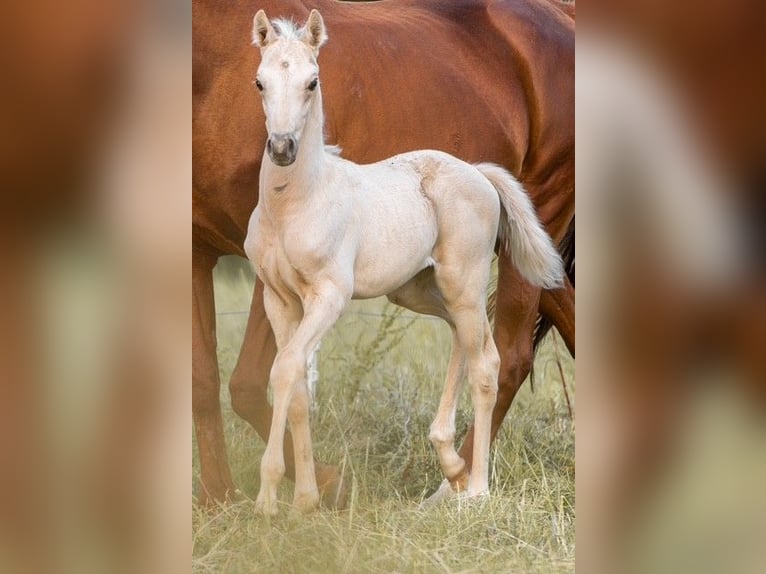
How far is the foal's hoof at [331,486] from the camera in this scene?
2.96m

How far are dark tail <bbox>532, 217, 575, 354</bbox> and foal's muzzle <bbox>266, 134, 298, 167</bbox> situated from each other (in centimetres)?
95

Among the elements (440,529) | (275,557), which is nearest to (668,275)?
(440,529)

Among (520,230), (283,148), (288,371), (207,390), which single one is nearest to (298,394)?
(288,371)

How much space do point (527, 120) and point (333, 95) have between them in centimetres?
58

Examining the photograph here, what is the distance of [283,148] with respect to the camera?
267 centimetres

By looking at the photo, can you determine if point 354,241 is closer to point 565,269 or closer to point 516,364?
point 516,364

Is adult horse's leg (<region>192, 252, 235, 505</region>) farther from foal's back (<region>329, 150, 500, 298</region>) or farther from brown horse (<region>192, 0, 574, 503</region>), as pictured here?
foal's back (<region>329, 150, 500, 298</region>)

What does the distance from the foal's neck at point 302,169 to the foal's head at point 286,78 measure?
0.12 feet

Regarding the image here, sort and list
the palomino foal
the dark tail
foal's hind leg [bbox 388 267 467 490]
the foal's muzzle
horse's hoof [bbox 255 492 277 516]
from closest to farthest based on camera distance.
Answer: the foal's muzzle < the palomino foal < horse's hoof [bbox 255 492 277 516] < foal's hind leg [bbox 388 267 467 490] < the dark tail

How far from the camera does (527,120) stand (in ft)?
10.6

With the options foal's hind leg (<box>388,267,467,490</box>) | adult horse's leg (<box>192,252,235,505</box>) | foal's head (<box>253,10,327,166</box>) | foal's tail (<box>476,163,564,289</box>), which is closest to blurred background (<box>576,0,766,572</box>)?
foal's tail (<box>476,163,564,289</box>)

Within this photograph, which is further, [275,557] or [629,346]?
[629,346]

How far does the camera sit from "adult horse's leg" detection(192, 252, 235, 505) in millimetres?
2967

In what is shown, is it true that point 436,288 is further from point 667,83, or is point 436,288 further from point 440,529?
point 667,83
